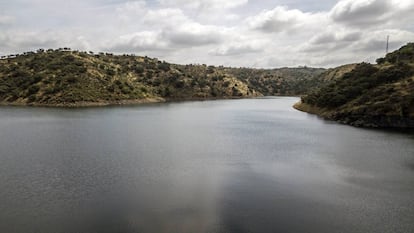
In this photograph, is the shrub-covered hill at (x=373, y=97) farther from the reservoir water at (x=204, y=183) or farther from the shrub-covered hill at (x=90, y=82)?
the shrub-covered hill at (x=90, y=82)

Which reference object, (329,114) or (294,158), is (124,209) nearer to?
(294,158)

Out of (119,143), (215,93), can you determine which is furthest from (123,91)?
(119,143)

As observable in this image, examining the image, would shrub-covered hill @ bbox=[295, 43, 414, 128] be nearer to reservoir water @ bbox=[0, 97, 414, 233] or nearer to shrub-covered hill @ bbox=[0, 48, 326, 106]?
reservoir water @ bbox=[0, 97, 414, 233]

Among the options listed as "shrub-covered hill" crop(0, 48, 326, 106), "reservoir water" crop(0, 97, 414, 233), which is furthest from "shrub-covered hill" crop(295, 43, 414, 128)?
"shrub-covered hill" crop(0, 48, 326, 106)

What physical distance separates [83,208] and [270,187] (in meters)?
14.6

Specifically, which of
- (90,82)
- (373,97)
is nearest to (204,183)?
(373,97)

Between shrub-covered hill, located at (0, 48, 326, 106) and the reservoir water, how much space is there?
68267 millimetres

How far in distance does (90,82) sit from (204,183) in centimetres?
10698

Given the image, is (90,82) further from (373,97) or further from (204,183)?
(204,183)

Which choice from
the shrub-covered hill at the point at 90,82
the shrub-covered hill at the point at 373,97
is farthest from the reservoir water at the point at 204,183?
the shrub-covered hill at the point at 90,82

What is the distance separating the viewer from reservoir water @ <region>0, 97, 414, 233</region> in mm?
20969

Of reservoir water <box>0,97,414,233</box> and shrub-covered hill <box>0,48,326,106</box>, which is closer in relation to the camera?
reservoir water <box>0,97,414,233</box>

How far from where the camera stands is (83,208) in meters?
22.8

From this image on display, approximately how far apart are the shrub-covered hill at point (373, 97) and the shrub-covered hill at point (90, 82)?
2830 inches
